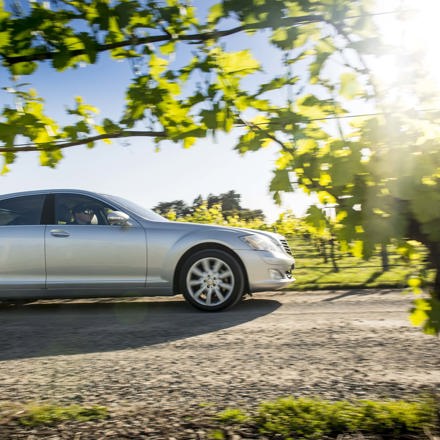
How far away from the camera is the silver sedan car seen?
615 centimetres

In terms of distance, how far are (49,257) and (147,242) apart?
118cm

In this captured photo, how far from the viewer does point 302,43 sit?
7.59 feet

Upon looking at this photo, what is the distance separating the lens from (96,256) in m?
6.23

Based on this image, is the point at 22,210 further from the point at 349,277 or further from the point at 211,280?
the point at 349,277

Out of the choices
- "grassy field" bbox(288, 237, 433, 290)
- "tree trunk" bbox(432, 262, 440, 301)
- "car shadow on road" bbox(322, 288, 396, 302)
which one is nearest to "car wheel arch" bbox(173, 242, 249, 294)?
"car shadow on road" bbox(322, 288, 396, 302)

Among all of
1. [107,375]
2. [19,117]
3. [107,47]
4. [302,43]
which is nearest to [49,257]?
[107,375]

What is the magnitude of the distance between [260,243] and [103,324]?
81.8 inches

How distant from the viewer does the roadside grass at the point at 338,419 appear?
88.6 inches

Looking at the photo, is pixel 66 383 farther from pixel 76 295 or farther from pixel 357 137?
pixel 76 295

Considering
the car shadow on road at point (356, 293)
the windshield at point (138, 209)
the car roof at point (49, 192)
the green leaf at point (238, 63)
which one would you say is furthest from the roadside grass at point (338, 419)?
the car roof at point (49, 192)

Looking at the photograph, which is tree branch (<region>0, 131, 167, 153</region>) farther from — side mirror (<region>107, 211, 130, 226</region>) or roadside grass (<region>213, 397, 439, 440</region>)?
side mirror (<region>107, 211, 130, 226</region>)

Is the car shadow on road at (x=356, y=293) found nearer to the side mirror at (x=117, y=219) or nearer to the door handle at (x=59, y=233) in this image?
the side mirror at (x=117, y=219)

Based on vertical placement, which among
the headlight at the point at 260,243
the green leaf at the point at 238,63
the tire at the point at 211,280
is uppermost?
the green leaf at the point at 238,63

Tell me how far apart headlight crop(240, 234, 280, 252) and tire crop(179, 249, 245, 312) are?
0.93ft
